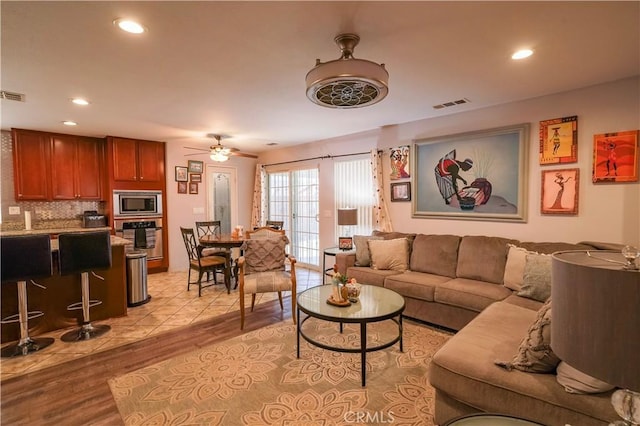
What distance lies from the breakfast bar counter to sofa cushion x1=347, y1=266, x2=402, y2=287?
284cm

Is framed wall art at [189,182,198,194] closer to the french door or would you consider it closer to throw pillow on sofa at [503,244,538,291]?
the french door

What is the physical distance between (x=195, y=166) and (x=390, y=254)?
14.4ft

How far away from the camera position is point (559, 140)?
327 centimetres

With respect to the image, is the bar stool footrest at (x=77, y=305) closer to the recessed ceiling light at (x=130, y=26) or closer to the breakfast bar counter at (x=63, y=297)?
the breakfast bar counter at (x=63, y=297)

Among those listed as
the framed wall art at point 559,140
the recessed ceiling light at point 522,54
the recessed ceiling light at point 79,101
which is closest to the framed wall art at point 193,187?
the recessed ceiling light at point 79,101

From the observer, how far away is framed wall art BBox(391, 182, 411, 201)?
455 centimetres

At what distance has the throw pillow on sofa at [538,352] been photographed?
152 cm

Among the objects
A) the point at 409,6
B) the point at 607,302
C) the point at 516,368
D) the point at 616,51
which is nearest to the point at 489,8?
the point at 409,6

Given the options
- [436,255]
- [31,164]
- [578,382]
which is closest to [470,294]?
[436,255]

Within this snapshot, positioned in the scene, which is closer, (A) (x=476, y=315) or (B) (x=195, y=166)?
(A) (x=476, y=315)

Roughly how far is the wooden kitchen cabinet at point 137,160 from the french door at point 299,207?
7.56ft

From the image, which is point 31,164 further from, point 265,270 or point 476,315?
point 476,315

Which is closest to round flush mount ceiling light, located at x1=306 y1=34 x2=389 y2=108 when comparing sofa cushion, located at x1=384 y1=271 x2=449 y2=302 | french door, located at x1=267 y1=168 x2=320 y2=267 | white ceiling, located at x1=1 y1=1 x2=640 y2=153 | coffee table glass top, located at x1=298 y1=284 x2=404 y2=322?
white ceiling, located at x1=1 y1=1 x2=640 y2=153

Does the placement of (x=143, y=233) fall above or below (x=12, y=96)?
below
